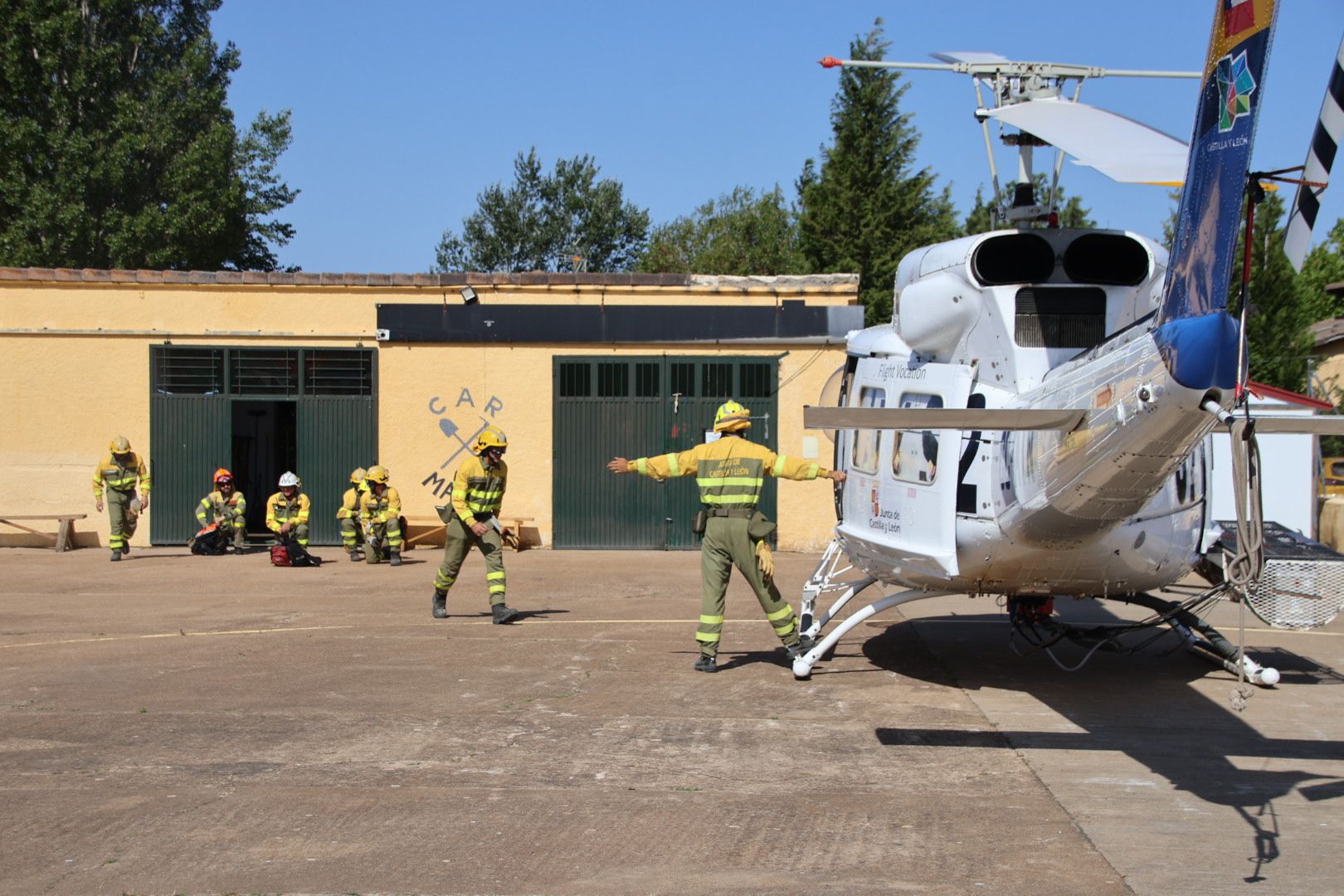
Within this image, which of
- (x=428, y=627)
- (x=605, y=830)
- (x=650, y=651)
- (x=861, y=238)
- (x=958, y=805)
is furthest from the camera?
(x=861, y=238)

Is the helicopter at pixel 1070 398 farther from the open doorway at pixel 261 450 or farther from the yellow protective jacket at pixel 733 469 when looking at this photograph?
the open doorway at pixel 261 450

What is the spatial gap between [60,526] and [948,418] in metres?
17.1

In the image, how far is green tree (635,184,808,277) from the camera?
170 ft

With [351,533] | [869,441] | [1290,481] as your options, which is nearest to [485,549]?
[869,441]

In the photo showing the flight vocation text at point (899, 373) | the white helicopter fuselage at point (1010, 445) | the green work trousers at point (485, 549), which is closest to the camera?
the white helicopter fuselage at point (1010, 445)

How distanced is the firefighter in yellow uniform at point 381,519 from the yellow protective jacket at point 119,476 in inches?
136

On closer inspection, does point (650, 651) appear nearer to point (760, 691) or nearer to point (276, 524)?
point (760, 691)

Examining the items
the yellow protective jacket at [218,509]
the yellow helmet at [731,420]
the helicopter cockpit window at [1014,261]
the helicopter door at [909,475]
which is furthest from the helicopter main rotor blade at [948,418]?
the yellow protective jacket at [218,509]

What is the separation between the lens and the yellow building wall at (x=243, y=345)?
1997 centimetres

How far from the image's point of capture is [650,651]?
1055cm

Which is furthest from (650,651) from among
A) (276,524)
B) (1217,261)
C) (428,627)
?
(276,524)

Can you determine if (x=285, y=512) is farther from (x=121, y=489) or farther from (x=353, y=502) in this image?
(x=121, y=489)

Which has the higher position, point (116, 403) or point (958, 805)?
point (116, 403)

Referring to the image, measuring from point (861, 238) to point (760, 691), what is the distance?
31.6 metres
